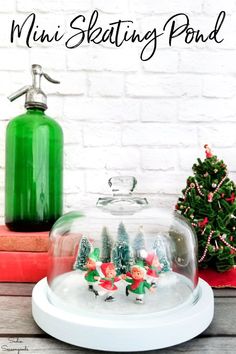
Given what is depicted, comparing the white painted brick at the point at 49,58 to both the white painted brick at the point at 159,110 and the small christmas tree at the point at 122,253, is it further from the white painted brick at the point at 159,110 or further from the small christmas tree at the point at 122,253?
the small christmas tree at the point at 122,253

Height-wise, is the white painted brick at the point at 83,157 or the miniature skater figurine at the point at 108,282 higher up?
the white painted brick at the point at 83,157

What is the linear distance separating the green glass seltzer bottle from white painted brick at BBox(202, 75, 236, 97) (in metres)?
0.50

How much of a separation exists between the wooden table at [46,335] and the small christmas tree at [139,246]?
0.54 ft

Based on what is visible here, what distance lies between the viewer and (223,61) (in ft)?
3.43

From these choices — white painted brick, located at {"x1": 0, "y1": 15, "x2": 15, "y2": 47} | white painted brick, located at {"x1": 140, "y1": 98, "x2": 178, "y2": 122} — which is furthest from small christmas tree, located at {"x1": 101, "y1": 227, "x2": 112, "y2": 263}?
white painted brick, located at {"x1": 0, "y1": 15, "x2": 15, "y2": 47}

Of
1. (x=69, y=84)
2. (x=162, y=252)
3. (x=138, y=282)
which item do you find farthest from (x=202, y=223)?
(x=69, y=84)

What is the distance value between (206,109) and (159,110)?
0.49ft

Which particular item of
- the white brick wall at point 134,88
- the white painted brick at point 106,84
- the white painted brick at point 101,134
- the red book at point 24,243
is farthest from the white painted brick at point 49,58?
the red book at point 24,243

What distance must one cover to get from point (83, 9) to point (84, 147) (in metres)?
0.43

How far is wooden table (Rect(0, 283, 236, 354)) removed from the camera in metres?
0.49

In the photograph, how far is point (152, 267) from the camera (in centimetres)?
61

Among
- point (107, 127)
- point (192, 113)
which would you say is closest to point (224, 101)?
point (192, 113)

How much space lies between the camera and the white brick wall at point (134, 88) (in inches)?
41.0

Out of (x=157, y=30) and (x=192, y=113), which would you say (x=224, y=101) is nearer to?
(x=192, y=113)
